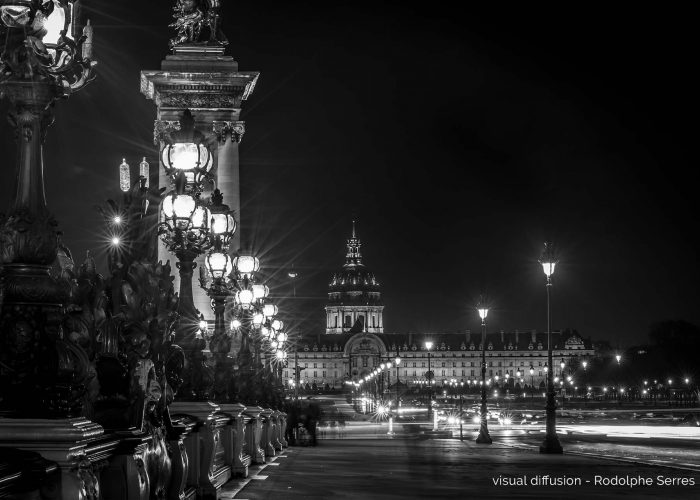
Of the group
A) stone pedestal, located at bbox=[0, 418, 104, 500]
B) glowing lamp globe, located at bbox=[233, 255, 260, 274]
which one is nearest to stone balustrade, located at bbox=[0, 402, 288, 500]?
stone pedestal, located at bbox=[0, 418, 104, 500]

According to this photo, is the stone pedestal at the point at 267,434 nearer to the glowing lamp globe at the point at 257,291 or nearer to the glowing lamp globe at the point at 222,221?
the glowing lamp globe at the point at 257,291

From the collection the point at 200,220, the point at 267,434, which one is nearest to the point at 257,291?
the point at 267,434

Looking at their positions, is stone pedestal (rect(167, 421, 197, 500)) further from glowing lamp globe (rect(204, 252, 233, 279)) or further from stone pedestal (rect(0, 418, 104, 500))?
glowing lamp globe (rect(204, 252, 233, 279))

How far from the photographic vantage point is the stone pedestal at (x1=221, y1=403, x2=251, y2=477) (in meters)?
22.1

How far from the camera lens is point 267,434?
3098cm

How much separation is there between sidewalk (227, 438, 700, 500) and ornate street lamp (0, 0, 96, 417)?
1040 cm

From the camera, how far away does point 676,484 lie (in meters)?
23.0

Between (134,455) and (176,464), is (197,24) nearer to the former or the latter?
(176,464)

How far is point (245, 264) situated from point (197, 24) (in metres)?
30.1

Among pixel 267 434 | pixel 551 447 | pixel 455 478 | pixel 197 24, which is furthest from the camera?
pixel 197 24

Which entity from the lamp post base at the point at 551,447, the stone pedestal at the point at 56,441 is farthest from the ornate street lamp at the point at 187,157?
the lamp post base at the point at 551,447

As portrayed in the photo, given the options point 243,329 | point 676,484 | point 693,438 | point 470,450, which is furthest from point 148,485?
point 693,438

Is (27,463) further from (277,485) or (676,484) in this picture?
(676,484)

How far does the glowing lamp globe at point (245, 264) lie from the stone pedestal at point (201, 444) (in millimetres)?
10926
